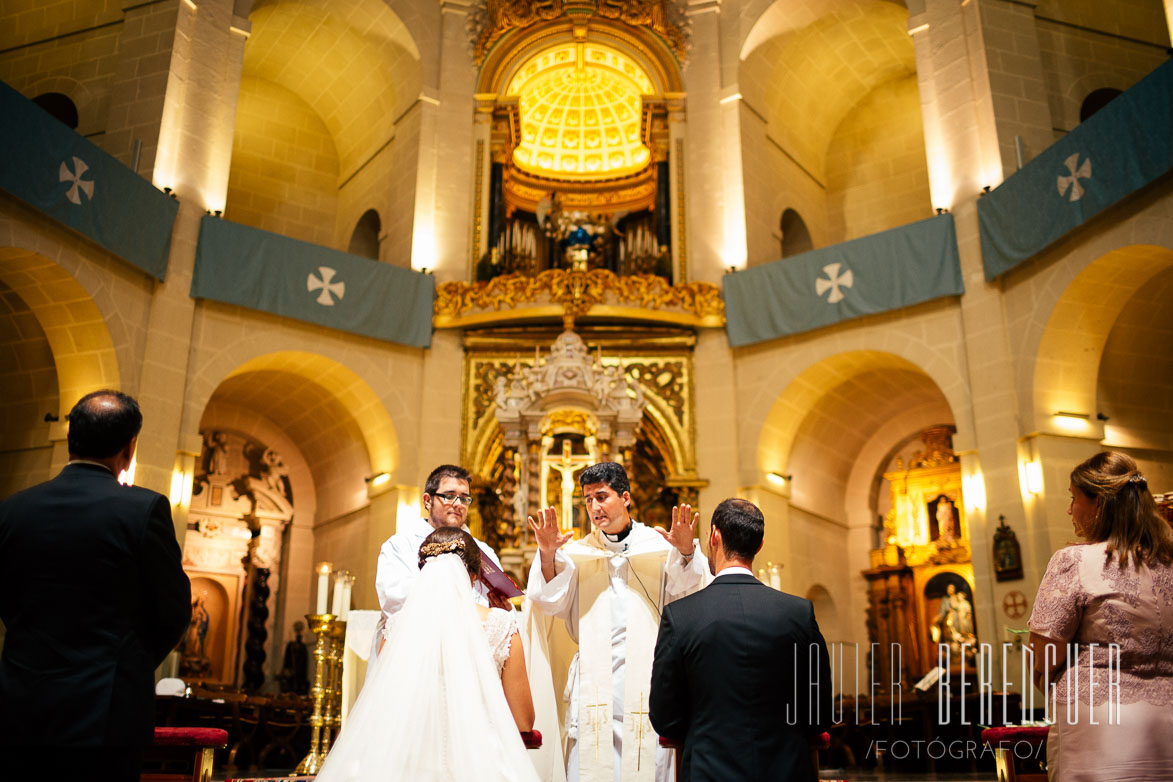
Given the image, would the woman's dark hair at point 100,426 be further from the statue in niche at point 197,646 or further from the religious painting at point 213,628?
the religious painting at point 213,628

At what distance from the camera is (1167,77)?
9.07 m

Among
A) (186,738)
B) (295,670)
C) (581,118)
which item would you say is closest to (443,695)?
(186,738)

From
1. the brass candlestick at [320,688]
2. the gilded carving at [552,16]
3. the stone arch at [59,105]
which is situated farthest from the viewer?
the gilded carving at [552,16]

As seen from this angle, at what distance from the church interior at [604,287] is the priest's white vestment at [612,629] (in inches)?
214

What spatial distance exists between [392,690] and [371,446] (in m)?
10.2

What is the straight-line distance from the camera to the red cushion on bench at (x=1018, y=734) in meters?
5.69

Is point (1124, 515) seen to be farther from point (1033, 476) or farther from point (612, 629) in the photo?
point (1033, 476)

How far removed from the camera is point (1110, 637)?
9.89 feet

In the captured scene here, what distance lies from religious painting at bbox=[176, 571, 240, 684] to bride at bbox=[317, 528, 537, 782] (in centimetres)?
1056

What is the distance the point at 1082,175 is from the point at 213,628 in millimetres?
12183

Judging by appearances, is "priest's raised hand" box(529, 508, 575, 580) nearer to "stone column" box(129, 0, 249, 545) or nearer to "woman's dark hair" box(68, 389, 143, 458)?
"woman's dark hair" box(68, 389, 143, 458)

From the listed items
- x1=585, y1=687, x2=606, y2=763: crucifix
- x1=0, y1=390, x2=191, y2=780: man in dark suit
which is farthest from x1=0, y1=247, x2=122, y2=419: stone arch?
x1=0, y1=390, x2=191, y2=780: man in dark suit

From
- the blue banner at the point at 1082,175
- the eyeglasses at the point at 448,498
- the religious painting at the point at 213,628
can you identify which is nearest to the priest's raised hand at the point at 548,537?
the eyeglasses at the point at 448,498

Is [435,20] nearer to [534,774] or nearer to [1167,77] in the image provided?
[1167,77]
